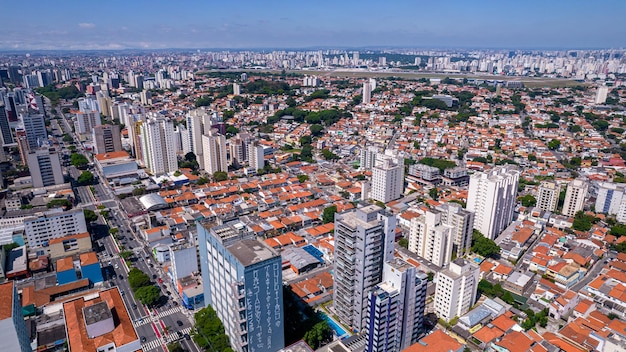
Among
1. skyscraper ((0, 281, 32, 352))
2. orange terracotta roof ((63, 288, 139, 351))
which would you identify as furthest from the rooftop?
skyscraper ((0, 281, 32, 352))

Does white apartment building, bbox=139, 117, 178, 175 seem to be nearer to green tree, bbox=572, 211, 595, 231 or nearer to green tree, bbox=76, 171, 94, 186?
green tree, bbox=76, 171, 94, 186

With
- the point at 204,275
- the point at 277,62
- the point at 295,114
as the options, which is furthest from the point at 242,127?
the point at 277,62

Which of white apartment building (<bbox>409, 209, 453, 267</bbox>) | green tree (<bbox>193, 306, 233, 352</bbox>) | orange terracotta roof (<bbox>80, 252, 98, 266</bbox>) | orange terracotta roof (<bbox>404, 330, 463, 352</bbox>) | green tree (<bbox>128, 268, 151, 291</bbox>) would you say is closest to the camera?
orange terracotta roof (<bbox>404, 330, 463, 352</bbox>)

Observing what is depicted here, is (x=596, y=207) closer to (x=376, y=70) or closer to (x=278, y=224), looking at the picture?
(x=278, y=224)

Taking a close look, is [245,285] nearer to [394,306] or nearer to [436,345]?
[394,306]

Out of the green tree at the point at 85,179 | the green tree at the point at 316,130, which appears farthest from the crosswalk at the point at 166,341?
the green tree at the point at 316,130

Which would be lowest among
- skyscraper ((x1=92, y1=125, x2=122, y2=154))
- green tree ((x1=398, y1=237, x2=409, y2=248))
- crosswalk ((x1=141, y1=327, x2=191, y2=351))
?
crosswalk ((x1=141, y1=327, x2=191, y2=351))

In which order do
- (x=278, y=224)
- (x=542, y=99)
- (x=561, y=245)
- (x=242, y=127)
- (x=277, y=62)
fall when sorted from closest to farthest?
1. (x=561, y=245)
2. (x=278, y=224)
3. (x=242, y=127)
4. (x=542, y=99)
5. (x=277, y=62)
